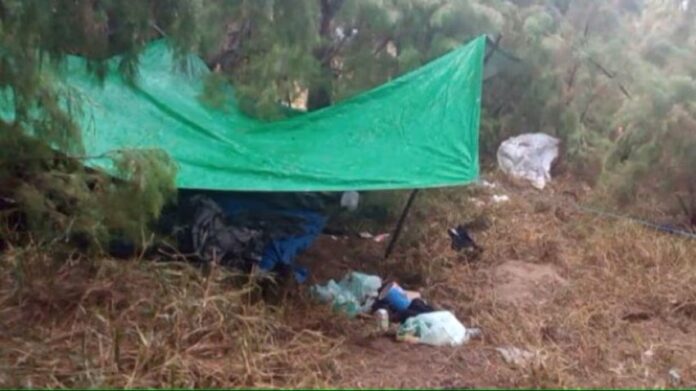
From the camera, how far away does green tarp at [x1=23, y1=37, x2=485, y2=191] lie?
4035 mm

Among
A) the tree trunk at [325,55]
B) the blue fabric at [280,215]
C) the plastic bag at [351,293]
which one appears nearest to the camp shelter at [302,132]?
the blue fabric at [280,215]

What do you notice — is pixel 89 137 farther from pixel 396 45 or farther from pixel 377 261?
pixel 396 45

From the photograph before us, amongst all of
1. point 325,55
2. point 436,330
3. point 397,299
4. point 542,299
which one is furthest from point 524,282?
point 325,55

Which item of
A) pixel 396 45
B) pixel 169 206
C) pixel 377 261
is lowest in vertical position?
pixel 377 261

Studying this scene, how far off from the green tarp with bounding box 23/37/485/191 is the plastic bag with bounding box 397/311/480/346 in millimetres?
693

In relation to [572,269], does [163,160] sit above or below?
above

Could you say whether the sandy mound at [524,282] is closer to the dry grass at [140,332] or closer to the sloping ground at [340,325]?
the sloping ground at [340,325]

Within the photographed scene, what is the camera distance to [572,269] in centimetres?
489

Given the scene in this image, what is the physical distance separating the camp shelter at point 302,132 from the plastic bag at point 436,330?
0.68 m

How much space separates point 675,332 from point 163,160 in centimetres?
259

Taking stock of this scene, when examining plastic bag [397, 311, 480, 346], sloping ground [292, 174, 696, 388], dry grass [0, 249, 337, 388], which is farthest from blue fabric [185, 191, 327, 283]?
plastic bag [397, 311, 480, 346]

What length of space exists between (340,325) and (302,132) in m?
1.36

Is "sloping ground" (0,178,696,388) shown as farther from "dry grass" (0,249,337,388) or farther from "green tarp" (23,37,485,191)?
"green tarp" (23,37,485,191)

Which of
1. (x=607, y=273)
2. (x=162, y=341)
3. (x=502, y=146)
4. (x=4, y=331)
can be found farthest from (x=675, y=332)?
(x=502, y=146)
